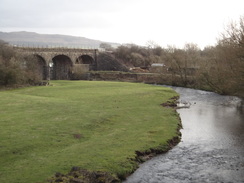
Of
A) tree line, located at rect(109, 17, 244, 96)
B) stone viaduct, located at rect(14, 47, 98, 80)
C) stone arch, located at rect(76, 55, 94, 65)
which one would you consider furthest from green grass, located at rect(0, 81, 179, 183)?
stone arch, located at rect(76, 55, 94, 65)

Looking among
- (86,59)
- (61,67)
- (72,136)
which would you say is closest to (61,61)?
(61,67)

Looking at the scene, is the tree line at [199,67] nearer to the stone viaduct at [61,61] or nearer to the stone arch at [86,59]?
the stone viaduct at [61,61]

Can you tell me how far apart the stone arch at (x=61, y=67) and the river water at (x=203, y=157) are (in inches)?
2755

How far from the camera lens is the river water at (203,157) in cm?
1522

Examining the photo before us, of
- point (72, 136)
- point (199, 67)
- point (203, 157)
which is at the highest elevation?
point (199, 67)

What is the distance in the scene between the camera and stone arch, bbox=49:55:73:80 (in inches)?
3738

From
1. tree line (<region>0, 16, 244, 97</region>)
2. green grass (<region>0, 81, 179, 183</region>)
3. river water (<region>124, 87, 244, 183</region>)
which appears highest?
tree line (<region>0, 16, 244, 97</region>)

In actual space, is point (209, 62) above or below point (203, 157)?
above

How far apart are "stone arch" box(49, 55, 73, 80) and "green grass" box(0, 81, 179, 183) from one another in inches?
2460

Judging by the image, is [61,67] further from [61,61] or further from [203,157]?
[203,157]

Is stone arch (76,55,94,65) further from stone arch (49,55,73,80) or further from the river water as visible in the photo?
the river water

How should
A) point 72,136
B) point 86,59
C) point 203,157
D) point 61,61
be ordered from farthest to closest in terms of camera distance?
point 86,59
point 61,61
point 72,136
point 203,157

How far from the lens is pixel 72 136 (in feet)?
67.3

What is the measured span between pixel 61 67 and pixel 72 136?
7898 cm
